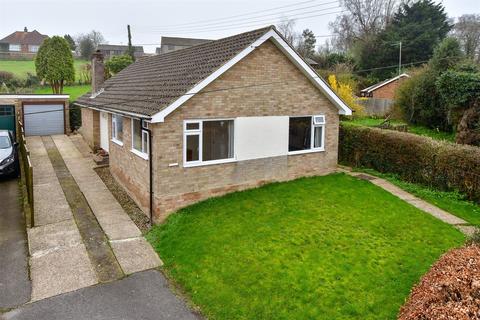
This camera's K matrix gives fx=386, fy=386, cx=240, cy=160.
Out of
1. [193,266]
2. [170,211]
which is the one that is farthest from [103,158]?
[193,266]

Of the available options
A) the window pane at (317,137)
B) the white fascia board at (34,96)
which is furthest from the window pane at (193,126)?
the white fascia board at (34,96)

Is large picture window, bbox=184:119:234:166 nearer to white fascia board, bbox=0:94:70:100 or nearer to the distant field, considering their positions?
white fascia board, bbox=0:94:70:100

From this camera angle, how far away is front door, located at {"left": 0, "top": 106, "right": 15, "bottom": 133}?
79.2 ft

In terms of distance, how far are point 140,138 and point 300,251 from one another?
20.4ft

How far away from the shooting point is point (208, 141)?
456 inches

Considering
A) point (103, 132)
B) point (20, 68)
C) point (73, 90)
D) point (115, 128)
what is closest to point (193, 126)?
point (115, 128)

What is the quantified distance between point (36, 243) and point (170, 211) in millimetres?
3435

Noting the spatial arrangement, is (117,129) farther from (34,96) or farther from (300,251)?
Answer: (34,96)

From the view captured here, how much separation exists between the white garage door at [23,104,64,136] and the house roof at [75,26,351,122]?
1130 centimetres

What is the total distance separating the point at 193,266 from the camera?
8391mm

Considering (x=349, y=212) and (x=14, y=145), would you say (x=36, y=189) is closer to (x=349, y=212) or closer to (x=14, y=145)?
(x=14, y=145)

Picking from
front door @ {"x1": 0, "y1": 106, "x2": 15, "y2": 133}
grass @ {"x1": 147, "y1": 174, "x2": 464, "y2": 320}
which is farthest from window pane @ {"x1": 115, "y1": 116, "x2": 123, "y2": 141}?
front door @ {"x1": 0, "y1": 106, "x2": 15, "y2": 133}

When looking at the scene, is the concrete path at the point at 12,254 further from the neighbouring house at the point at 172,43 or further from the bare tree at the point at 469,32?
the neighbouring house at the point at 172,43

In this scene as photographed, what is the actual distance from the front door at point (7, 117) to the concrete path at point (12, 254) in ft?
41.2
